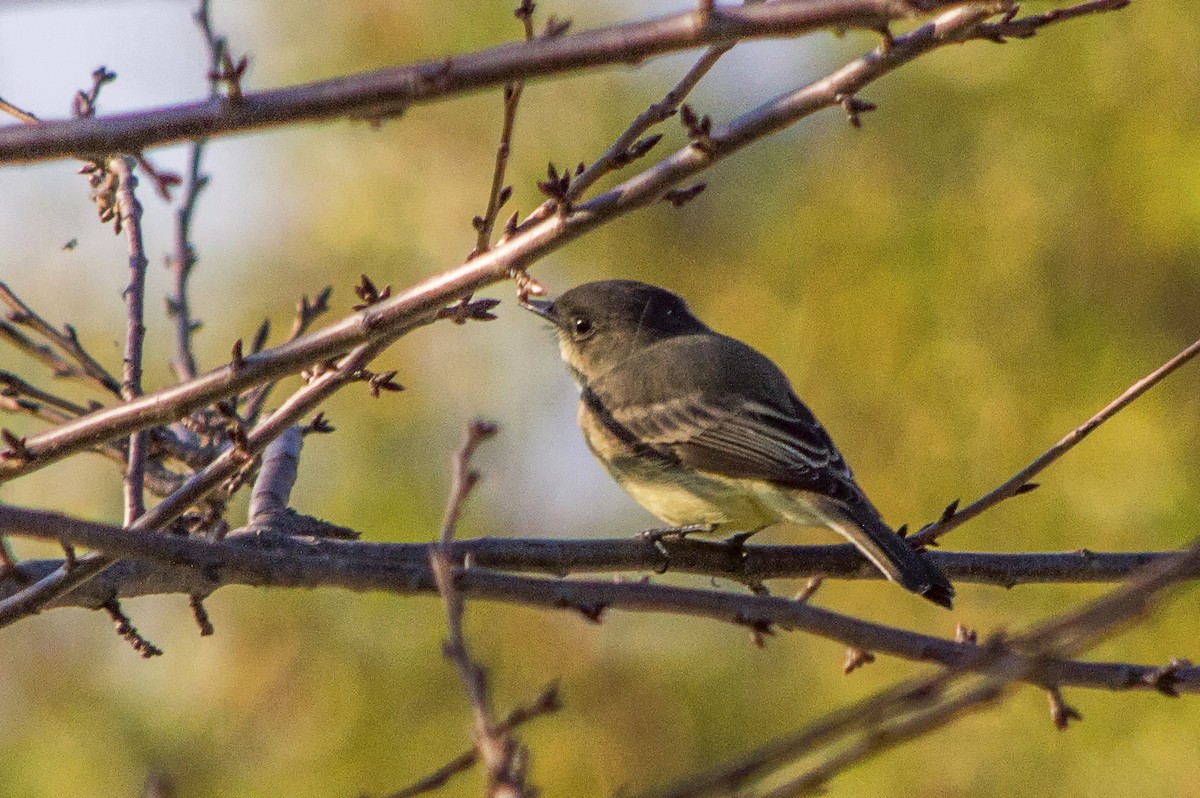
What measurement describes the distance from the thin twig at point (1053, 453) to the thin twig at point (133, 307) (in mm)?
2115

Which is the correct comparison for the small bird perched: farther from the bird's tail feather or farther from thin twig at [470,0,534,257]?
thin twig at [470,0,534,257]

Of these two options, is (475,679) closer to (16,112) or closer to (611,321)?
(16,112)

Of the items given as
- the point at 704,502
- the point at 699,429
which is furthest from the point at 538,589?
the point at 699,429

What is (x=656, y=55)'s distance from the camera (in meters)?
2.21

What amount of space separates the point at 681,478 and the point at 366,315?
255cm

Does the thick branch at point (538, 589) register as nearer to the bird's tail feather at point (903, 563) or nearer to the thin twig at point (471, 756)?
the thin twig at point (471, 756)

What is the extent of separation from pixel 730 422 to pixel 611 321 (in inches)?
45.3

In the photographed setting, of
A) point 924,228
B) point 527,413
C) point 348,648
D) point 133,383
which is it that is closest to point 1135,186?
point 924,228

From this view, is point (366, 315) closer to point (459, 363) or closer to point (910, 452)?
point (910, 452)

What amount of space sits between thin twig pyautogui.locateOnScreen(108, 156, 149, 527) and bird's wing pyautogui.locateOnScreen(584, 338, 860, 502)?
6.62 feet

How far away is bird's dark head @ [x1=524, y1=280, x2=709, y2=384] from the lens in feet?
20.6

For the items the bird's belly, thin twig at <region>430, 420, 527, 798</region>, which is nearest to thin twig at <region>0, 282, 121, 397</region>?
the bird's belly

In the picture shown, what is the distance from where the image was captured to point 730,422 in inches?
211

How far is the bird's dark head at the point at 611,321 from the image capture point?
6.28 metres
